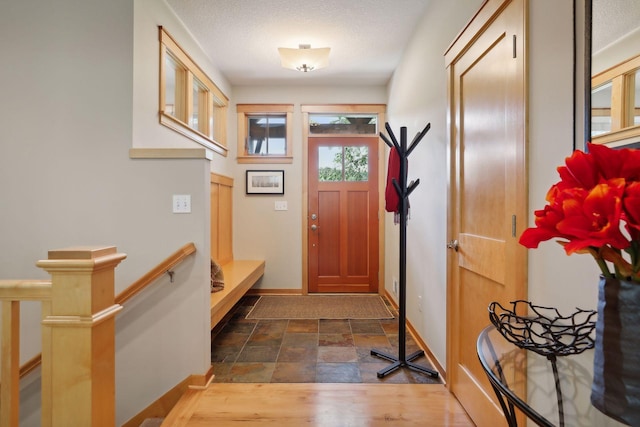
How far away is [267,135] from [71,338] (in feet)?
12.3

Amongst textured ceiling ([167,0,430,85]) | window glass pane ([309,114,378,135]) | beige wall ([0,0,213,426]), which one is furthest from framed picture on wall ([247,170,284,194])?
beige wall ([0,0,213,426])

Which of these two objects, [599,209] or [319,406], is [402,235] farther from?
[599,209]

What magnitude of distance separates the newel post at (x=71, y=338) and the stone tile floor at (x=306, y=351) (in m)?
1.29

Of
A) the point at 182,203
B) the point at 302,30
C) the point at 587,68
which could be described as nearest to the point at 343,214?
the point at 302,30

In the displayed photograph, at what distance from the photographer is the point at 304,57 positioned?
3082 mm

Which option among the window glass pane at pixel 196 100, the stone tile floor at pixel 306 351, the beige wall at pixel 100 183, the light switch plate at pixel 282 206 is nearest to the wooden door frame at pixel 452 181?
the stone tile floor at pixel 306 351

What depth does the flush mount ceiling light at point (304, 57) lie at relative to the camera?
303 centimetres

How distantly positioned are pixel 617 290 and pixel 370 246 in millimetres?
3779

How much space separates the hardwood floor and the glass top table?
2.87 ft

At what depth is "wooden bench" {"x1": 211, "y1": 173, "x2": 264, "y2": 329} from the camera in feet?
10.1

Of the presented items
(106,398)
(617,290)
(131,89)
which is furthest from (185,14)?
(617,290)

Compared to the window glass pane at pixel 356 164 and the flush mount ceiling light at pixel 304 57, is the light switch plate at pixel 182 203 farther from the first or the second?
the window glass pane at pixel 356 164

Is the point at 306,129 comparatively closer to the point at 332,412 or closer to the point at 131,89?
the point at 131,89

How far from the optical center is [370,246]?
4.33 metres
